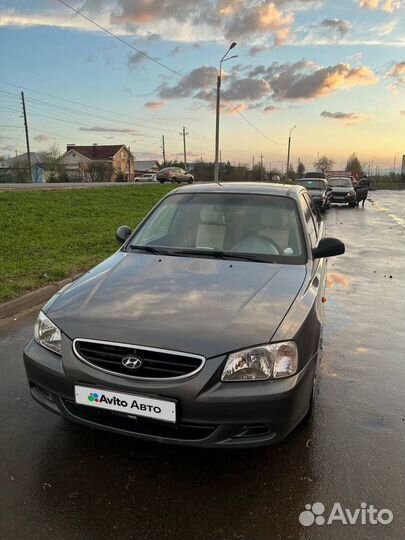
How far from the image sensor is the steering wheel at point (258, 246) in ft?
12.3

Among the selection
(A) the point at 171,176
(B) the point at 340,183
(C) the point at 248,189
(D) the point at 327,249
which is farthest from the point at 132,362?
(A) the point at 171,176

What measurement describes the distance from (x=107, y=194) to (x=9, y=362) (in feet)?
51.9

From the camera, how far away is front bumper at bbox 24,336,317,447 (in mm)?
2309

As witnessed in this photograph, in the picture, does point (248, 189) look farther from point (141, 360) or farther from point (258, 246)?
point (141, 360)

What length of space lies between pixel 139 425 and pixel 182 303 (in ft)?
2.43

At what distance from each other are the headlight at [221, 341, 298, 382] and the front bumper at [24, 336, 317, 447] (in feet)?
0.12

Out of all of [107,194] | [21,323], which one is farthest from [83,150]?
[21,323]

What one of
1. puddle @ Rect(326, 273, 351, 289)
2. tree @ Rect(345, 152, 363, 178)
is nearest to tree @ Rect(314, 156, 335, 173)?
tree @ Rect(345, 152, 363, 178)

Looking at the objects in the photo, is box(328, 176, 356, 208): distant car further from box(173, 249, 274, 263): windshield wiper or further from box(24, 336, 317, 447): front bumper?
box(24, 336, 317, 447): front bumper

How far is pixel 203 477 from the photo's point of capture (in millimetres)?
2621

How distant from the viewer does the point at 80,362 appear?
2518 millimetres

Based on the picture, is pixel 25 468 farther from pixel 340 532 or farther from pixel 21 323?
pixel 21 323

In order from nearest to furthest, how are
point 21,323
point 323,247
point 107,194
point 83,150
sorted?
1. point 323,247
2. point 21,323
3. point 107,194
4. point 83,150

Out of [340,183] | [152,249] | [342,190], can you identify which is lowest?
[342,190]
